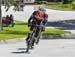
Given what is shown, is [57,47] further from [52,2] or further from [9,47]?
[52,2]

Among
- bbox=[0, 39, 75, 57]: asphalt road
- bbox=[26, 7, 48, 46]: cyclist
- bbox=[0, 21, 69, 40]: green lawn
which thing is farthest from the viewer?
bbox=[0, 21, 69, 40]: green lawn

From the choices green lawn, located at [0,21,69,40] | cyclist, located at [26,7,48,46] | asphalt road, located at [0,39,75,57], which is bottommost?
green lawn, located at [0,21,69,40]

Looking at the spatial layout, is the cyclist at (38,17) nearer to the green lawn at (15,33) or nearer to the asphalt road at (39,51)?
the asphalt road at (39,51)

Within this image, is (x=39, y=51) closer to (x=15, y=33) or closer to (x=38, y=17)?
(x=38, y=17)

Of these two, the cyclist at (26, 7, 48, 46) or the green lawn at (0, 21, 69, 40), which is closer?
the cyclist at (26, 7, 48, 46)

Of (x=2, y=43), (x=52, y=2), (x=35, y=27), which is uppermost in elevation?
(x=35, y=27)

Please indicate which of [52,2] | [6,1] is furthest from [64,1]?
[6,1]

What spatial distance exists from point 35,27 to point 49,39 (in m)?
5.77

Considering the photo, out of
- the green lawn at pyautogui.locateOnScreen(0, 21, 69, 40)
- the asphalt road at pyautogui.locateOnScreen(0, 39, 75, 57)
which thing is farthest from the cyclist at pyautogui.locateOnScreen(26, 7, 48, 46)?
the green lawn at pyautogui.locateOnScreen(0, 21, 69, 40)

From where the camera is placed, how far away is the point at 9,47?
1725 centimetres

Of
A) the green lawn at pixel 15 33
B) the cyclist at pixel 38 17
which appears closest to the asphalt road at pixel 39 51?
the cyclist at pixel 38 17

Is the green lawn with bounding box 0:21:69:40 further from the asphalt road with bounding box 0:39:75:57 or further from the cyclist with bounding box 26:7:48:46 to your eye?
the cyclist with bounding box 26:7:48:46

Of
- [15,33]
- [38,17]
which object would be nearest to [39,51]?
[38,17]

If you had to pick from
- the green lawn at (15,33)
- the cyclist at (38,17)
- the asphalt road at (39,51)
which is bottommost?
the green lawn at (15,33)
